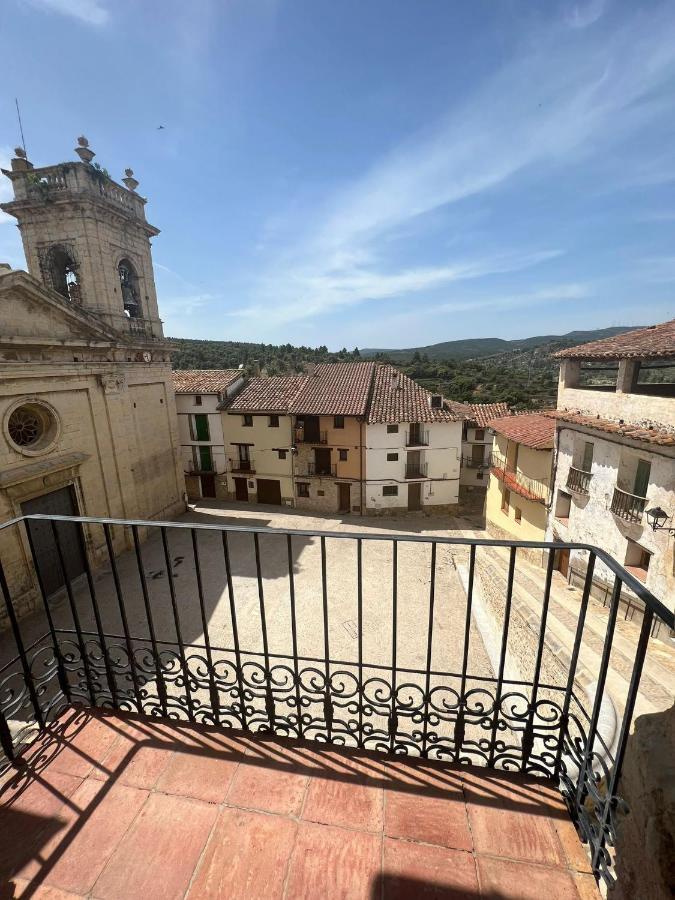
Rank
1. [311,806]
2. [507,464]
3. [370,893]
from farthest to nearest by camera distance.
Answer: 1. [507,464]
2. [311,806]
3. [370,893]

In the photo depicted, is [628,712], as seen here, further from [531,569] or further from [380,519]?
[380,519]

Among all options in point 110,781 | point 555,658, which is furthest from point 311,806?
point 555,658

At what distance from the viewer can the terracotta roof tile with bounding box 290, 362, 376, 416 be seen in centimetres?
1969

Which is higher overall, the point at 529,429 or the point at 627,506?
the point at 529,429

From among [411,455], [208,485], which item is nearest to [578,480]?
[411,455]

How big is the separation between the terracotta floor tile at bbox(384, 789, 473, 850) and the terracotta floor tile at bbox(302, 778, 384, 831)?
0.07m

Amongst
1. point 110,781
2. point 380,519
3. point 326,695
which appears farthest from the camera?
point 380,519

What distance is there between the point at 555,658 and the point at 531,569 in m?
6.49

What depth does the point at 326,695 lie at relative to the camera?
279 cm

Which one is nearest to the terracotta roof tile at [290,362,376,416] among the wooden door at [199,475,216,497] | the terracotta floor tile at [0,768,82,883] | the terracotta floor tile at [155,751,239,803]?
the wooden door at [199,475,216,497]

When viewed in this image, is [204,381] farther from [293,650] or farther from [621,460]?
[293,650]

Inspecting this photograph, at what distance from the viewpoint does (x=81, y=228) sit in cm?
1327

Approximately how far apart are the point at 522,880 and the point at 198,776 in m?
1.92

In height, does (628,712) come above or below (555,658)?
above
